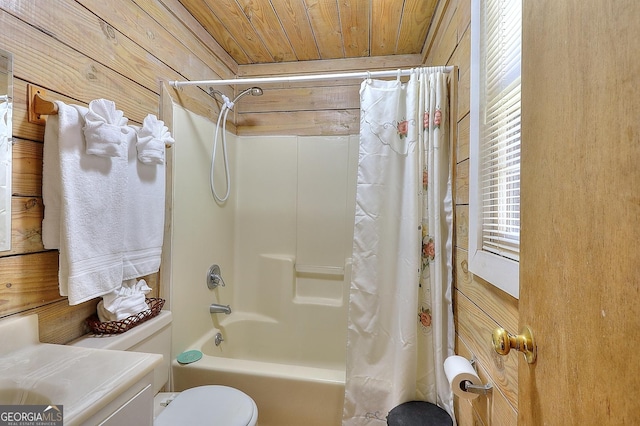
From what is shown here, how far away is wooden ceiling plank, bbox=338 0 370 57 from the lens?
5.23ft

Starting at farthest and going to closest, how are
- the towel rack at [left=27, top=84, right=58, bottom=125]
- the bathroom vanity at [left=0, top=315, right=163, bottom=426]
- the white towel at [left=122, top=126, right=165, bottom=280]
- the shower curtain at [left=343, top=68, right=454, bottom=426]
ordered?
the shower curtain at [left=343, top=68, right=454, bottom=426] < the white towel at [left=122, top=126, right=165, bottom=280] < the towel rack at [left=27, top=84, right=58, bottom=125] < the bathroom vanity at [left=0, top=315, right=163, bottom=426]

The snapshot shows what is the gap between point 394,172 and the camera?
1404 millimetres

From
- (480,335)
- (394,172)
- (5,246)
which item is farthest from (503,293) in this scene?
(5,246)

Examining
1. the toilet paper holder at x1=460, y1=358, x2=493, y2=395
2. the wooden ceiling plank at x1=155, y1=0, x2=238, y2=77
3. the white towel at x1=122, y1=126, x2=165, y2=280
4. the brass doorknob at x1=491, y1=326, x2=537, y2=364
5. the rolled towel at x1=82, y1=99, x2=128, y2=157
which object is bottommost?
the toilet paper holder at x1=460, y1=358, x2=493, y2=395

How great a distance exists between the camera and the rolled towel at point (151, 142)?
1.21 meters

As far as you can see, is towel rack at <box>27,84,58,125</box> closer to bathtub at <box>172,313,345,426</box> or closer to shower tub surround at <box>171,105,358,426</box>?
shower tub surround at <box>171,105,358,426</box>

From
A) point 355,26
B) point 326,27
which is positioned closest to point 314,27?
point 326,27

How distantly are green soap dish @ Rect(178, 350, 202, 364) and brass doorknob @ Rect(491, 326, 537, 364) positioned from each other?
1.48m

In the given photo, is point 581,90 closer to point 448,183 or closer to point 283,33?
point 448,183

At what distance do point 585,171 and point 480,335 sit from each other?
829 millimetres

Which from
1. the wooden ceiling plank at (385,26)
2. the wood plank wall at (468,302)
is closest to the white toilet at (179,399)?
the wood plank wall at (468,302)

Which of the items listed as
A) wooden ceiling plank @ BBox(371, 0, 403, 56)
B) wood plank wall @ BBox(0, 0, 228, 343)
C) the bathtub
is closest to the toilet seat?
the bathtub

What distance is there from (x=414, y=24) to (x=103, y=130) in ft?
5.68

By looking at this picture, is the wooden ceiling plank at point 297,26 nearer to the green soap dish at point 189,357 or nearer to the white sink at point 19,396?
the white sink at point 19,396
